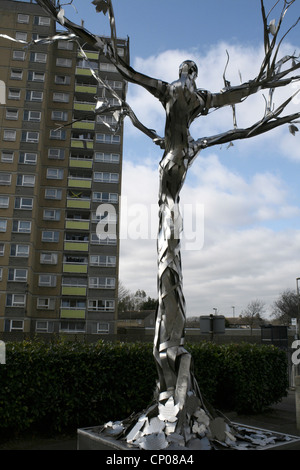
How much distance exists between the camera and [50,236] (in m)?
43.8

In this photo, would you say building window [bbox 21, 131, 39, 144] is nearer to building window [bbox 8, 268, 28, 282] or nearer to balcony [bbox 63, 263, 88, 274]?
balcony [bbox 63, 263, 88, 274]

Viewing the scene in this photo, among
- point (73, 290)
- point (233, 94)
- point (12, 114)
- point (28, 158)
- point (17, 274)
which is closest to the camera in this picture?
point (233, 94)

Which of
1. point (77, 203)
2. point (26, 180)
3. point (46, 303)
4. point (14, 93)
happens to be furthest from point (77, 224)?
point (14, 93)

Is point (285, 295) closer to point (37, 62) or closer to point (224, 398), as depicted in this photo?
point (37, 62)

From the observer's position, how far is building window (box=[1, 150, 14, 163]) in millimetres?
43375

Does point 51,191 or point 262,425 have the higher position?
point 51,191

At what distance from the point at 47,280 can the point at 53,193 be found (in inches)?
363

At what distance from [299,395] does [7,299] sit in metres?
35.4

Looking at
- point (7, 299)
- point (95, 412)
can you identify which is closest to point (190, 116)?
point (95, 412)

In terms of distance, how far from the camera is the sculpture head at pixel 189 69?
18.8 ft

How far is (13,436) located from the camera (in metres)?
6.86

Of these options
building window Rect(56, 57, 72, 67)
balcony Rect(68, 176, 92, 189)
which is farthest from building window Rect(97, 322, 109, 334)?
building window Rect(56, 57, 72, 67)

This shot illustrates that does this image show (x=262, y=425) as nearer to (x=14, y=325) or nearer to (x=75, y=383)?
(x=75, y=383)

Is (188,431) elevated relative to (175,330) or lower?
lower
